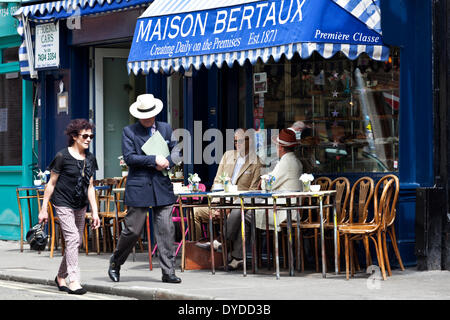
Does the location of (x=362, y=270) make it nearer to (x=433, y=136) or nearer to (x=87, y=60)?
(x=433, y=136)

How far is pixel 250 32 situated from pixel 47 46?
5.91m

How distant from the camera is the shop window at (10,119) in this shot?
53.1ft

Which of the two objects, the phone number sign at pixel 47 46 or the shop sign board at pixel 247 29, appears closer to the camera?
the shop sign board at pixel 247 29

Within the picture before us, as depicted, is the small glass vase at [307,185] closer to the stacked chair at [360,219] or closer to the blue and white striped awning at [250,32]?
the stacked chair at [360,219]

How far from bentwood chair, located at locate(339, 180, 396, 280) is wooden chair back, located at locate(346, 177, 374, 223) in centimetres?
19

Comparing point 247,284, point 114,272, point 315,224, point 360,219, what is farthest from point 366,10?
point 114,272

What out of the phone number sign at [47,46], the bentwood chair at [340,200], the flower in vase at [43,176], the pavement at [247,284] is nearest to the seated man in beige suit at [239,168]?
the pavement at [247,284]

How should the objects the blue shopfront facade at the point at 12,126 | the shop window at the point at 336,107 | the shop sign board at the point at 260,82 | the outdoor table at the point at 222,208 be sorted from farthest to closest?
the blue shopfront facade at the point at 12,126 < the shop sign board at the point at 260,82 < the shop window at the point at 336,107 < the outdoor table at the point at 222,208

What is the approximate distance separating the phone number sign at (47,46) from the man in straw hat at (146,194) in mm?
5688

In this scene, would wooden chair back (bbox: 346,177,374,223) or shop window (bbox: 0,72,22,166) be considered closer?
wooden chair back (bbox: 346,177,374,223)

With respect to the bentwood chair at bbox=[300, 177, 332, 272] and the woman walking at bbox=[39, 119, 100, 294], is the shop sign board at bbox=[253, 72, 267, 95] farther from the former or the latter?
the woman walking at bbox=[39, 119, 100, 294]

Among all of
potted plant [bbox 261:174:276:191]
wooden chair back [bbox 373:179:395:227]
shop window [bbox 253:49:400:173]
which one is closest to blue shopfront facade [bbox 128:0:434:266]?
shop window [bbox 253:49:400:173]

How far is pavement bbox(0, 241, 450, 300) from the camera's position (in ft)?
28.5

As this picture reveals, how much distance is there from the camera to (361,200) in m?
10.8
